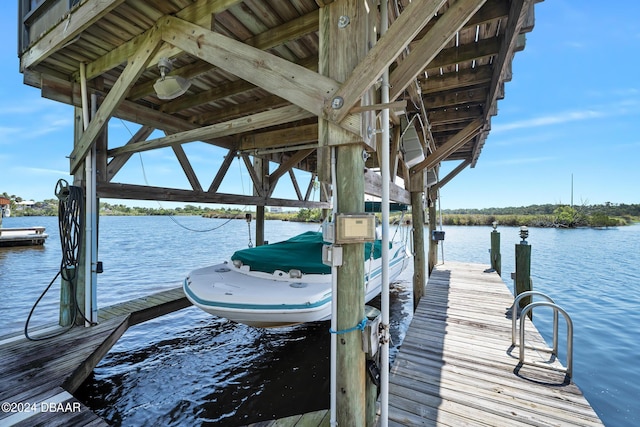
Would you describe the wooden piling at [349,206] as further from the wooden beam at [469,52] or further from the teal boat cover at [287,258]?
the wooden beam at [469,52]

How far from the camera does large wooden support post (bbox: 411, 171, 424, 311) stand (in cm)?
582

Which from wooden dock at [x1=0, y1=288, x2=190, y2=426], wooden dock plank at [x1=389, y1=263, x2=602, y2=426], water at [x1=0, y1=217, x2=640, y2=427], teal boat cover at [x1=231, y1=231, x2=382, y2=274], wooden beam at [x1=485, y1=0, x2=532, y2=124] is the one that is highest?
wooden beam at [x1=485, y1=0, x2=532, y2=124]

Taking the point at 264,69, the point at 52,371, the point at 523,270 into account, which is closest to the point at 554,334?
the point at 523,270

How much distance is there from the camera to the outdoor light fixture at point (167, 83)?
9.38ft

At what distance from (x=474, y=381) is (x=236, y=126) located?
3612 millimetres

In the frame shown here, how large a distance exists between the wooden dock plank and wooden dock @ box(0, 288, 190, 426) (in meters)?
2.72

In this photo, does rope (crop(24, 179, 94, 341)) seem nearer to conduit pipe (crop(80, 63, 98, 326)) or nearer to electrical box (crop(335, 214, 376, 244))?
conduit pipe (crop(80, 63, 98, 326))

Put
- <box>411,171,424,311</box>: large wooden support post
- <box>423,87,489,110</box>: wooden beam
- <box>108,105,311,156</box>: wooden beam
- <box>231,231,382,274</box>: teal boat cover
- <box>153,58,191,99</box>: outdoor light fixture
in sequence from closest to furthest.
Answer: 1. <box>108,105,311,156</box>: wooden beam
2. <box>153,58,191,99</box>: outdoor light fixture
3. <box>231,231,382,274</box>: teal boat cover
4. <box>423,87,489,110</box>: wooden beam
5. <box>411,171,424,311</box>: large wooden support post

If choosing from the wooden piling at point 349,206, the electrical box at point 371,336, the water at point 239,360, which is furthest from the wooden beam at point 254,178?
the electrical box at point 371,336

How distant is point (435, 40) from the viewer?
1.95 m

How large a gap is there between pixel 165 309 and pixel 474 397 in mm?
4846

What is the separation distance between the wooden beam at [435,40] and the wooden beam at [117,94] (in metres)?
2.44

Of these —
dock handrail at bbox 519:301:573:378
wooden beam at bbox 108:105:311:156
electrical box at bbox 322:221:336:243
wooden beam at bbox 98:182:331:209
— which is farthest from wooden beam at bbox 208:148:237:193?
dock handrail at bbox 519:301:573:378

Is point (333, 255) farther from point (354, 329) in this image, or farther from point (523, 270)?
point (523, 270)
